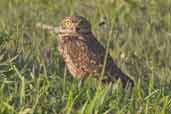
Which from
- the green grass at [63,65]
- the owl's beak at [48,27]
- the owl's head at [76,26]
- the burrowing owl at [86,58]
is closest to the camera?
the green grass at [63,65]

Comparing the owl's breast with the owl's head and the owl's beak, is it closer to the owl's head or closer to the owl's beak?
the owl's head

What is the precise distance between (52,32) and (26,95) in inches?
126

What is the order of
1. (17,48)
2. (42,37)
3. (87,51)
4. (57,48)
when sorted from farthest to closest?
(42,37) → (57,48) → (87,51) → (17,48)

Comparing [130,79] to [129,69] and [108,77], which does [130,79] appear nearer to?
[108,77]

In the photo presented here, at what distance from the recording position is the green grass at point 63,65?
552cm

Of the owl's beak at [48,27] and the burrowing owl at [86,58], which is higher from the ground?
the owl's beak at [48,27]

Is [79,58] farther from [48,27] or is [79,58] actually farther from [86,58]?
[48,27]

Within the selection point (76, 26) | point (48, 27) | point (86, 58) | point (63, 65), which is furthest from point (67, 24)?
point (48, 27)

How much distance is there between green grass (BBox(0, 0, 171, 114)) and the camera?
217 inches

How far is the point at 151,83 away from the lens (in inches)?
235

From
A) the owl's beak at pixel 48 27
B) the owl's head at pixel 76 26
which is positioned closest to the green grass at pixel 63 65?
the owl's beak at pixel 48 27

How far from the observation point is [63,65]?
24.3 feet

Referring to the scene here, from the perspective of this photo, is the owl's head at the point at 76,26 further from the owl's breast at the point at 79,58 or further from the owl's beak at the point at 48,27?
the owl's beak at the point at 48,27

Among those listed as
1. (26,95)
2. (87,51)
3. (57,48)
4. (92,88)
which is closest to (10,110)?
(26,95)
